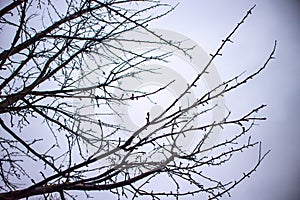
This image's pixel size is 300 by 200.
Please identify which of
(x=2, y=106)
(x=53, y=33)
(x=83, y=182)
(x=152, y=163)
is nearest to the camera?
(x=152, y=163)

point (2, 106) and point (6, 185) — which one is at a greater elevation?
point (2, 106)

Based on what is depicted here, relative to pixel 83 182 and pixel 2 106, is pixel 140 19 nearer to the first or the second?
pixel 2 106

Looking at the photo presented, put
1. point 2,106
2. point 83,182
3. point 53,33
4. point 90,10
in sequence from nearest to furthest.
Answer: point 83,182 < point 2,106 < point 90,10 < point 53,33

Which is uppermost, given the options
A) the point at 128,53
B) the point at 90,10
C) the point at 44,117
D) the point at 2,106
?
the point at 90,10

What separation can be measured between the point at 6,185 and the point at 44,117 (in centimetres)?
76

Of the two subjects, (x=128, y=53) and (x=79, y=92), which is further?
(x=128, y=53)

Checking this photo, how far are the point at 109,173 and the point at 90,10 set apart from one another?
1970 mm

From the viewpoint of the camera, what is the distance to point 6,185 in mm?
3287

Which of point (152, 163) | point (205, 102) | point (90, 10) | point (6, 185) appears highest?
point (90, 10)

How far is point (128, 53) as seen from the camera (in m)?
3.39

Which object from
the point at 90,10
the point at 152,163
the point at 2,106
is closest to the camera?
the point at 152,163

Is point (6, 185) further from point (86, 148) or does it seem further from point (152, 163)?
point (152, 163)

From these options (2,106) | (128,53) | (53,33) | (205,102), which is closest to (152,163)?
(205,102)

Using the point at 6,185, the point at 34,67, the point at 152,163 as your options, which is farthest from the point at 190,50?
the point at 6,185
